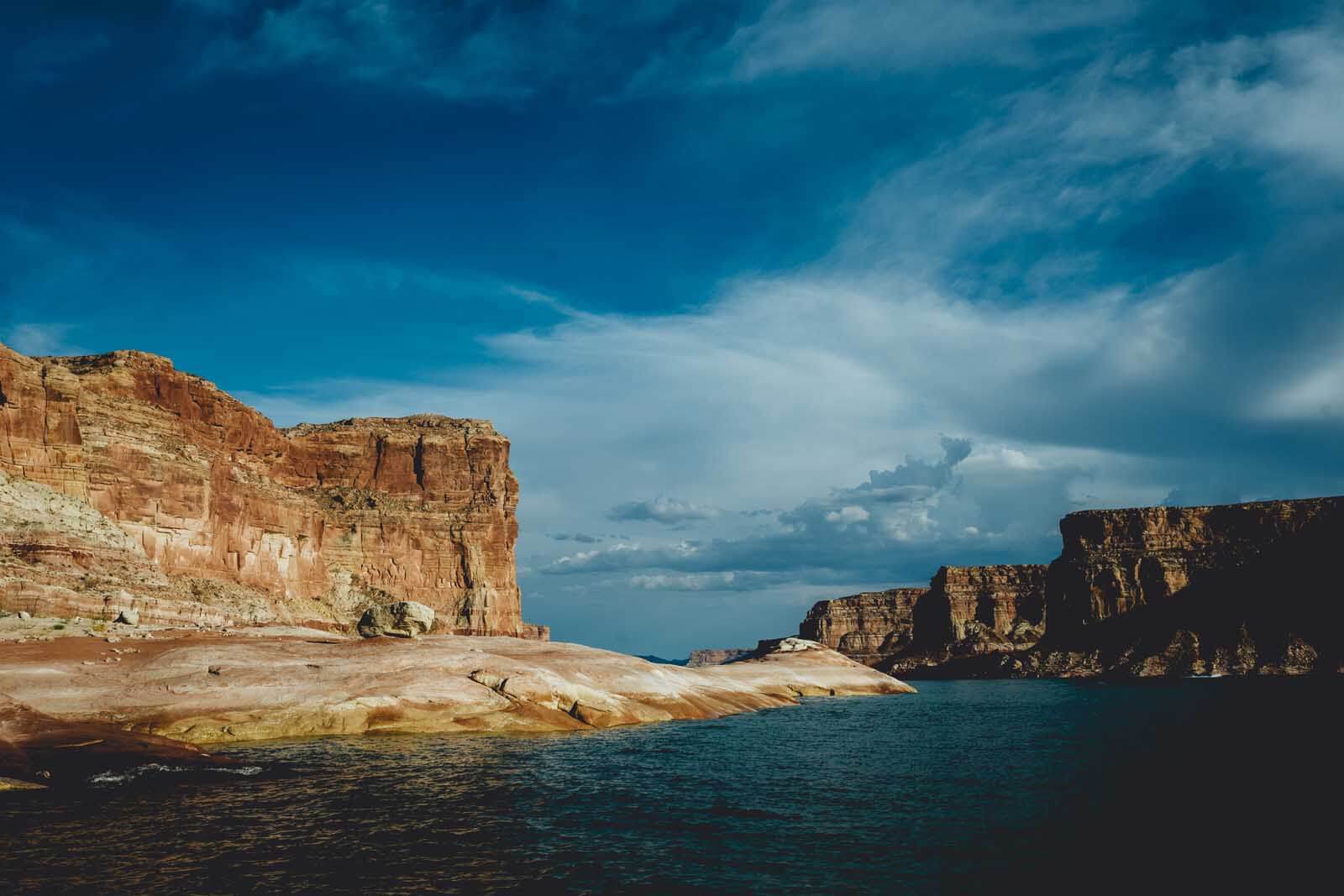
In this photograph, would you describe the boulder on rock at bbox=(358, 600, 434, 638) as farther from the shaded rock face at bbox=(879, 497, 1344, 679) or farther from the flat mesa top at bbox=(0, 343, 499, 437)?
the shaded rock face at bbox=(879, 497, 1344, 679)

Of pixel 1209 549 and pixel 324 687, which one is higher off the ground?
pixel 1209 549

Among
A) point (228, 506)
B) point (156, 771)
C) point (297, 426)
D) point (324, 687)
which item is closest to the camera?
point (156, 771)

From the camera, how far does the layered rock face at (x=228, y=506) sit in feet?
212

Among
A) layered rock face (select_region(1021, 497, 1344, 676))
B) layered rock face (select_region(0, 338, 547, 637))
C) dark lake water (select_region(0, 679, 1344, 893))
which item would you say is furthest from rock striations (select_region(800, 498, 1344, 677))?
dark lake water (select_region(0, 679, 1344, 893))

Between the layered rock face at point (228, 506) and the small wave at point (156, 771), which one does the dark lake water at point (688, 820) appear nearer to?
the small wave at point (156, 771)

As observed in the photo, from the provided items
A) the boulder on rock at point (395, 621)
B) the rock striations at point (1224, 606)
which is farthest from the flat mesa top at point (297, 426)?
the rock striations at point (1224, 606)

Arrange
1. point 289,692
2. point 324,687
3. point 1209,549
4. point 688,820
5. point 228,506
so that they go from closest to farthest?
point 688,820 < point 289,692 < point 324,687 < point 228,506 < point 1209,549

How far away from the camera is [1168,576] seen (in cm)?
19012

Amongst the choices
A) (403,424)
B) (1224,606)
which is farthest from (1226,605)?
(403,424)

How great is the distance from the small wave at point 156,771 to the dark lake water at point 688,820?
0.45m

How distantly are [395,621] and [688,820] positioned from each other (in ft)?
115

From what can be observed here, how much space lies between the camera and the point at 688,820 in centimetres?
2480

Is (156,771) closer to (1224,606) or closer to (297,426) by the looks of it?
(297,426)

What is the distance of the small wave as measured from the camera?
26922mm
